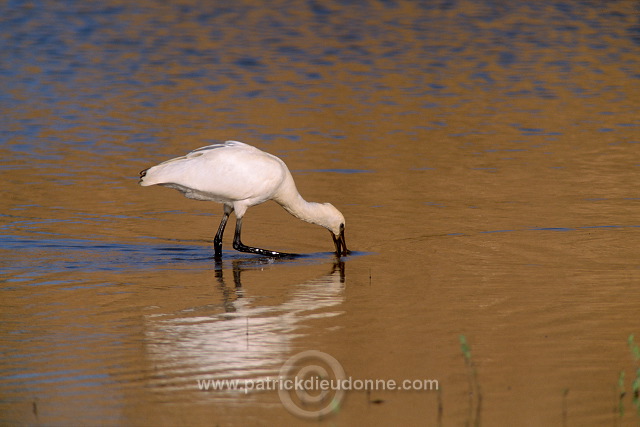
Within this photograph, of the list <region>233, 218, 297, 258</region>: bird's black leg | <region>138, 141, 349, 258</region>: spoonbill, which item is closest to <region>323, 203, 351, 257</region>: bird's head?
<region>138, 141, 349, 258</region>: spoonbill

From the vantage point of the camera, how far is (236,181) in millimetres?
9562

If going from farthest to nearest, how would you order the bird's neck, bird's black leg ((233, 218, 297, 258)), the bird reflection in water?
the bird's neck, bird's black leg ((233, 218, 297, 258)), the bird reflection in water

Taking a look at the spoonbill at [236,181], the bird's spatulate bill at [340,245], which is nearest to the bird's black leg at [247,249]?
the spoonbill at [236,181]

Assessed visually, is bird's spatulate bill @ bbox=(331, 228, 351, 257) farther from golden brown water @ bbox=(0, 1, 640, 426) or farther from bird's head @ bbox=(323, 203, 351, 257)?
golden brown water @ bbox=(0, 1, 640, 426)

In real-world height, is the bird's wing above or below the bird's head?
above

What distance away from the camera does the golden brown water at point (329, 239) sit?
5.96 m

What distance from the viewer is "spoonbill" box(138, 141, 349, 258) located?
947cm

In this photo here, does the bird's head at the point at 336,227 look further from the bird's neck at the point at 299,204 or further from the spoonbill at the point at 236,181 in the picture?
the bird's neck at the point at 299,204

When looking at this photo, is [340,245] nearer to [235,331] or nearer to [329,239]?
[329,239]

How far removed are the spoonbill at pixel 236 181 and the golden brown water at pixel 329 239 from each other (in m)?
0.26

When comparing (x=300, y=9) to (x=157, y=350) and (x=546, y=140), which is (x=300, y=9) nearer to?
(x=546, y=140)

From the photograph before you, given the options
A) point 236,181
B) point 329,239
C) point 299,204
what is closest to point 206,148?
point 236,181

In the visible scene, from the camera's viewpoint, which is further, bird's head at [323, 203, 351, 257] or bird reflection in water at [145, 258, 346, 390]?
bird's head at [323, 203, 351, 257]

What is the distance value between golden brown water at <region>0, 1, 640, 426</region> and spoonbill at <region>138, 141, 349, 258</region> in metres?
0.26
